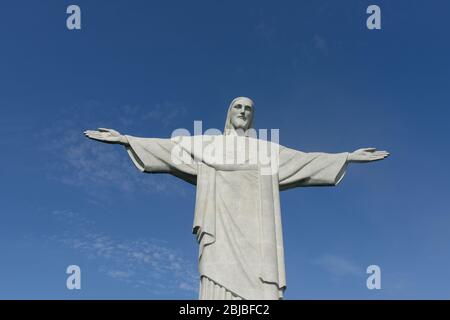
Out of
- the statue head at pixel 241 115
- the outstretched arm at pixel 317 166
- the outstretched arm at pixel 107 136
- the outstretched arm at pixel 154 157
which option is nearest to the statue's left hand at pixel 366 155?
the outstretched arm at pixel 317 166

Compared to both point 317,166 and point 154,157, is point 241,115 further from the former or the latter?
point 154,157

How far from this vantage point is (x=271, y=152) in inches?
553

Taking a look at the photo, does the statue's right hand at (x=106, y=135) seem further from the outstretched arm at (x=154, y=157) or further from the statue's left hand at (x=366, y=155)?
the statue's left hand at (x=366, y=155)

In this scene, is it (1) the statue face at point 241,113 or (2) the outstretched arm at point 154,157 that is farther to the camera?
(1) the statue face at point 241,113

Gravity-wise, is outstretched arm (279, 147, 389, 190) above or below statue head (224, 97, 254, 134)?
below

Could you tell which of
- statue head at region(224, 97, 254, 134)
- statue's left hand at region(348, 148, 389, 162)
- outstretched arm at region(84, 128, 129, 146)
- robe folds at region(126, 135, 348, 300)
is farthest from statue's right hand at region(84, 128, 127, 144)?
statue's left hand at region(348, 148, 389, 162)

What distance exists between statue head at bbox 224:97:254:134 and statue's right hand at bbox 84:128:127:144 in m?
2.48

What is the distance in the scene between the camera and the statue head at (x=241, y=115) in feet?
46.5

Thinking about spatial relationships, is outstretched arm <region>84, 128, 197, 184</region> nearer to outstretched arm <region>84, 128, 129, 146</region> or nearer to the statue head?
outstretched arm <region>84, 128, 129, 146</region>

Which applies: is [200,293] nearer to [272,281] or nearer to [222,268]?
[222,268]

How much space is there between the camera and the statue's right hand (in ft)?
42.8

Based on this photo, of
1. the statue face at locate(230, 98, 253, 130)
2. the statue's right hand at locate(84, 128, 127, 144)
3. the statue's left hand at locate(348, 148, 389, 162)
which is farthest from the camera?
the statue face at locate(230, 98, 253, 130)

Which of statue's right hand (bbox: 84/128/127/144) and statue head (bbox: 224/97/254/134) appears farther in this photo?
statue head (bbox: 224/97/254/134)
